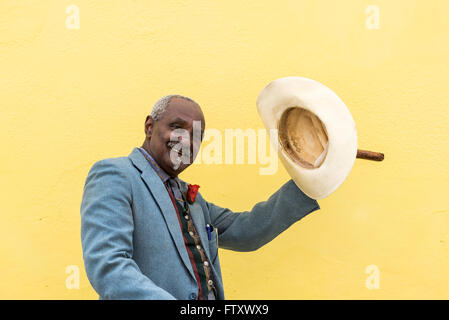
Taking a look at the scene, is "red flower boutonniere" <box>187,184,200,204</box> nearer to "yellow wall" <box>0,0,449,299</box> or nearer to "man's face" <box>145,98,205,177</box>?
"man's face" <box>145,98,205,177</box>

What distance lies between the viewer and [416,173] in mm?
2217

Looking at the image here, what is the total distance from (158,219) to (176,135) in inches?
11.3

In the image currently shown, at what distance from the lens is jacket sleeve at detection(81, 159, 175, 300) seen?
54.7 inches

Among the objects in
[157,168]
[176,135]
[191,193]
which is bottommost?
[191,193]

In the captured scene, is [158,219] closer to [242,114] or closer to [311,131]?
[311,131]

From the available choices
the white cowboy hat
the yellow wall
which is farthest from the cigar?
the yellow wall

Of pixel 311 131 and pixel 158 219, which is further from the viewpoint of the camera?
pixel 311 131

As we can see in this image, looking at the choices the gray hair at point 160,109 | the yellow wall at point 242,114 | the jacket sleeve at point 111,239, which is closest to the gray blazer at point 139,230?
the jacket sleeve at point 111,239

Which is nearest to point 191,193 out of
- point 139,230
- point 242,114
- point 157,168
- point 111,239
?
point 157,168

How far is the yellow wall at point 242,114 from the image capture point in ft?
7.28

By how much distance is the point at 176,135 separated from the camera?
171 cm

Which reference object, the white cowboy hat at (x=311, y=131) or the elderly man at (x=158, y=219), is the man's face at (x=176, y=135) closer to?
the elderly man at (x=158, y=219)

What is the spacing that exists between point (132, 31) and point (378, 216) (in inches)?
52.9

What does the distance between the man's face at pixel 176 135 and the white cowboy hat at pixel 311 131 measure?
26 centimetres
